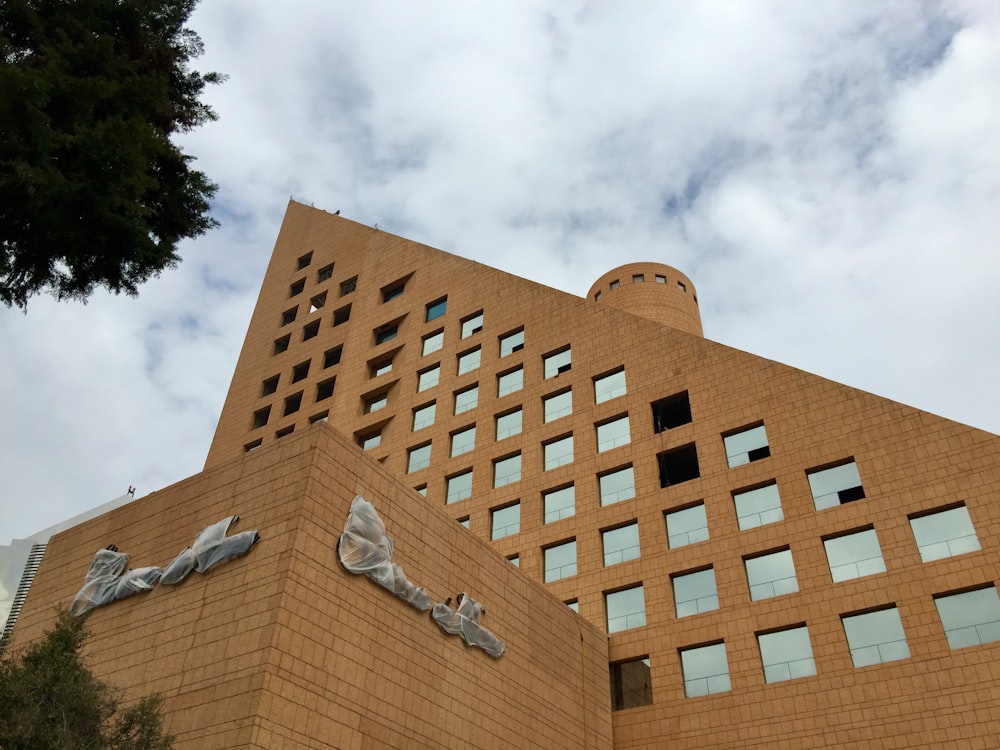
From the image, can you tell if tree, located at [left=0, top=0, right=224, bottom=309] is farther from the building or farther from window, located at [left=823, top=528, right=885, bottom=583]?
window, located at [left=823, top=528, right=885, bottom=583]

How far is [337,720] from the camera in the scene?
17.9m

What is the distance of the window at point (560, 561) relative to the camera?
1283 inches

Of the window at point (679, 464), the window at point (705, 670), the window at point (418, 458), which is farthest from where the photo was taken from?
the window at point (418, 458)

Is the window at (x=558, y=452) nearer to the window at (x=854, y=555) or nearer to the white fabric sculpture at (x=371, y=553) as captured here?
the window at (x=854, y=555)

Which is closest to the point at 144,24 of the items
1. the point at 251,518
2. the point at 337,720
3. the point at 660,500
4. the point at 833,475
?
the point at 251,518

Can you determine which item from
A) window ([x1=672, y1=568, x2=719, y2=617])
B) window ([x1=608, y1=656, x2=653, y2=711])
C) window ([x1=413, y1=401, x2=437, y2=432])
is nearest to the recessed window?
window ([x1=413, y1=401, x2=437, y2=432])

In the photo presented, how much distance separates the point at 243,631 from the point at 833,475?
2036 centimetres

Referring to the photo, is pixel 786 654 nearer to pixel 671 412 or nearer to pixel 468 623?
pixel 468 623

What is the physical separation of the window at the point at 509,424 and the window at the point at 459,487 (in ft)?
7.64

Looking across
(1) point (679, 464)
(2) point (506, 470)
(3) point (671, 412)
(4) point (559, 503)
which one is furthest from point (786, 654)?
(2) point (506, 470)

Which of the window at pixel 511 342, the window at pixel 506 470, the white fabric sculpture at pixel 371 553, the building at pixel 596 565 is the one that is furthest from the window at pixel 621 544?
the window at pixel 511 342

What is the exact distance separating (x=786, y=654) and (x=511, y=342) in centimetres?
2094

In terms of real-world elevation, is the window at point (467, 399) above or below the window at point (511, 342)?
below

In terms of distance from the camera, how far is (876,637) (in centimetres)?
2511
